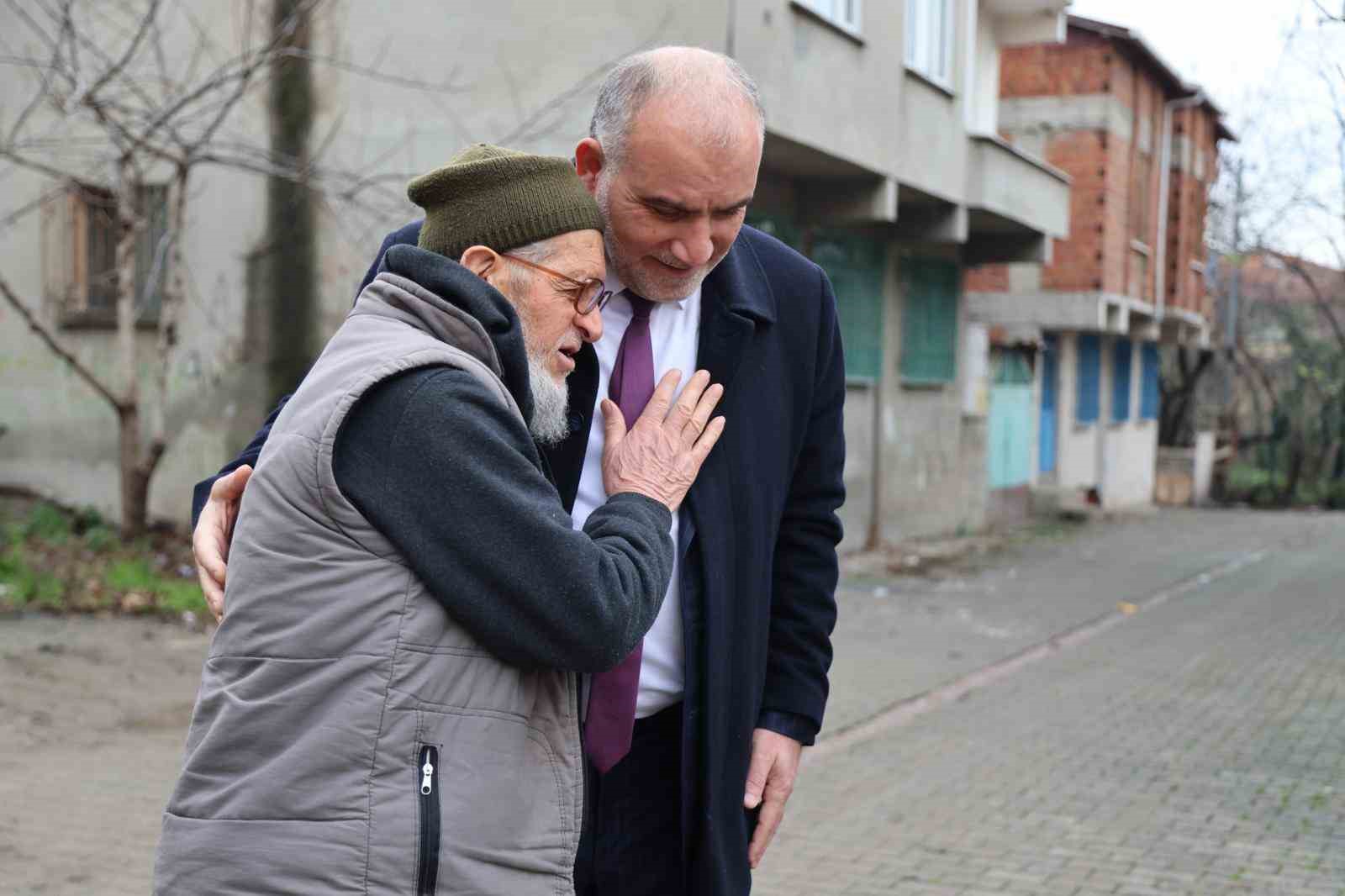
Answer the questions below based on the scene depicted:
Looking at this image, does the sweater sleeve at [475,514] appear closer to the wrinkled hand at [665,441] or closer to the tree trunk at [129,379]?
the wrinkled hand at [665,441]

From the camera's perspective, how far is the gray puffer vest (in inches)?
72.2

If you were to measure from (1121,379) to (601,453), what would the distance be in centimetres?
2649

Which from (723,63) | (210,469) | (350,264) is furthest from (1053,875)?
(210,469)

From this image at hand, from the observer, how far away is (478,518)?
1840 mm

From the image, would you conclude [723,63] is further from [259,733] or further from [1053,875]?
[1053,875]

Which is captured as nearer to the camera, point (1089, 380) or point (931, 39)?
point (931, 39)

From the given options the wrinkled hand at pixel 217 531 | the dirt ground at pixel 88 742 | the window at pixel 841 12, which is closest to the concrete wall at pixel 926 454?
the window at pixel 841 12

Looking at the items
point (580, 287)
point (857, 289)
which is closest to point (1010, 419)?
point (857, 289)

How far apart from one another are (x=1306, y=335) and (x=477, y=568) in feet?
116

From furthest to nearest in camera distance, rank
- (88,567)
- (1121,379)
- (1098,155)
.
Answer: (1121,379), (1098,155), (88,567)

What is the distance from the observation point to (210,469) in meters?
12.1

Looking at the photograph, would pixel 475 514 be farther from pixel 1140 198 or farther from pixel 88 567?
pixel 1140 198

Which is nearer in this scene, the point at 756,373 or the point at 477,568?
the point at 477,568

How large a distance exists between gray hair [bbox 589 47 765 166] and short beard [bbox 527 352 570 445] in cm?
41
